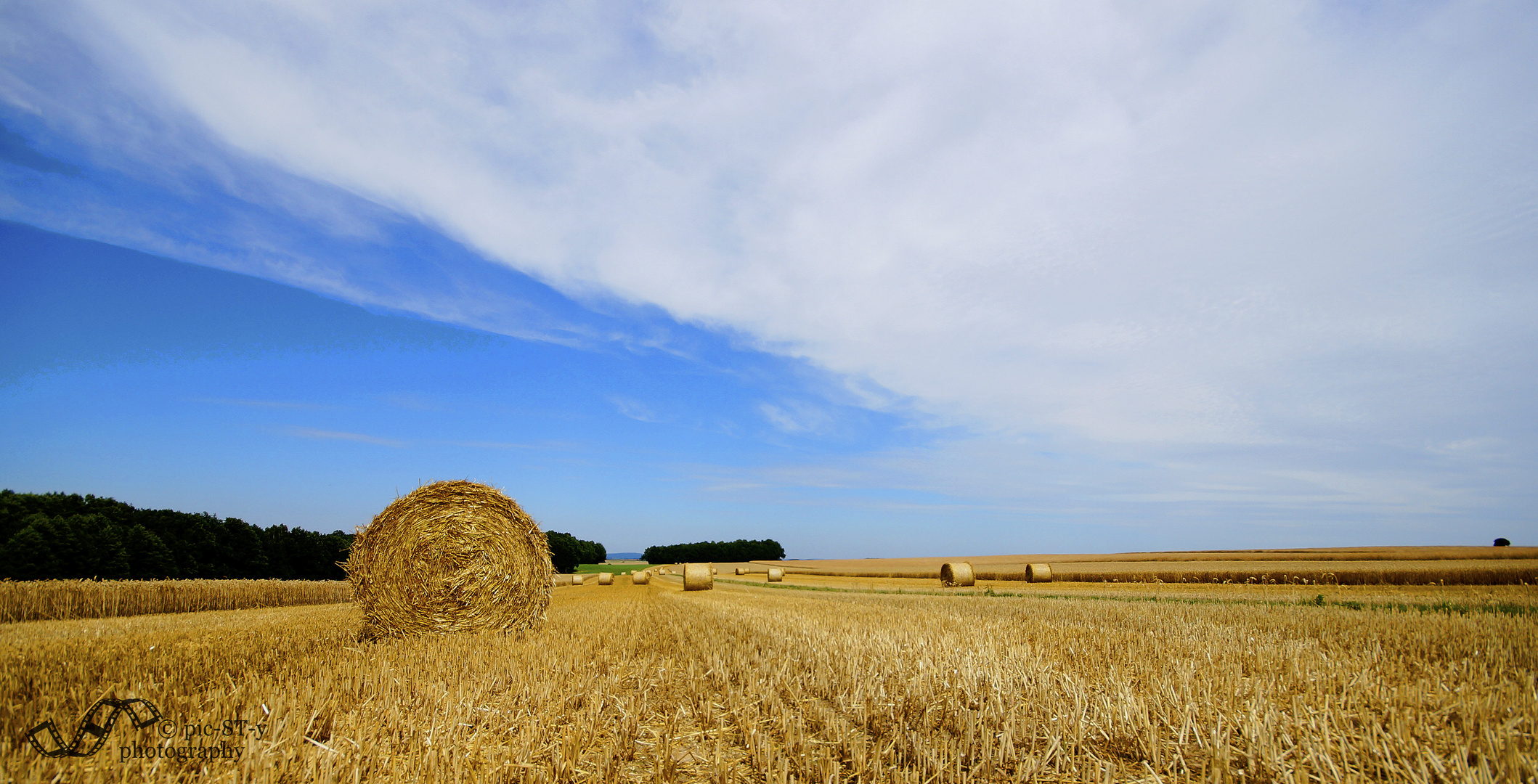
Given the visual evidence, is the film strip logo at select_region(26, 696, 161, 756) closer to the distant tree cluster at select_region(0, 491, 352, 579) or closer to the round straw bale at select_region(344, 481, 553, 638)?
the round straw bale at select_region(344, 481, 553, 638)

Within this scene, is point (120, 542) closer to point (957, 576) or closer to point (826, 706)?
point (957, 576)

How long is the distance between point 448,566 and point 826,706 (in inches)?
309

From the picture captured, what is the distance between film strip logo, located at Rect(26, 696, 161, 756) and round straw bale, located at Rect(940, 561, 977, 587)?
25.2 meters

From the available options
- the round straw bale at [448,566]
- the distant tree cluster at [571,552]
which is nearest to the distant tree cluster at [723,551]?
the distant tree cluster at [571,552]

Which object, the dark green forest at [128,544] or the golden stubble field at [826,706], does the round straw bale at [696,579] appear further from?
the golden stubble field at [826,706]

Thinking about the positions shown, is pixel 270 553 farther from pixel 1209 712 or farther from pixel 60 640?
pixel 1209 712

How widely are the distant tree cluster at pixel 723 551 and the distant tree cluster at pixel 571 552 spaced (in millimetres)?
10672

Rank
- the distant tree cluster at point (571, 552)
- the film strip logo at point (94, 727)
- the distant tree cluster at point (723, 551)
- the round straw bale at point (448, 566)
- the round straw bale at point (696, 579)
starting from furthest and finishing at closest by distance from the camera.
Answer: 1. the distant tree cluster at point (723, 551)
2. the distant tree cluster at point (571, 552)
3. the round straw bale at point (696, 579)
4. the round straw bale at point (448, 566)
5. the film strip logo at point (94, 727)

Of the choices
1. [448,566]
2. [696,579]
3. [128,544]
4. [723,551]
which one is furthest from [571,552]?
[448,566]

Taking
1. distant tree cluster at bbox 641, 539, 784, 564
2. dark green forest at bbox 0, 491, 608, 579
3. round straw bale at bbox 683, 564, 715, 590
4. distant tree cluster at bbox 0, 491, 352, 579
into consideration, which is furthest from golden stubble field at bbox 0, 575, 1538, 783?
distant tree cluster at bbox 641, 539, 784, 564

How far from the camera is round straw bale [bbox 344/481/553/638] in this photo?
9.13 m

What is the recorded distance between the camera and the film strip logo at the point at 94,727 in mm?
2518

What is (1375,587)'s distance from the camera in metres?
17.9

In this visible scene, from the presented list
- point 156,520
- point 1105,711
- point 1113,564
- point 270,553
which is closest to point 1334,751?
point 1105,711
